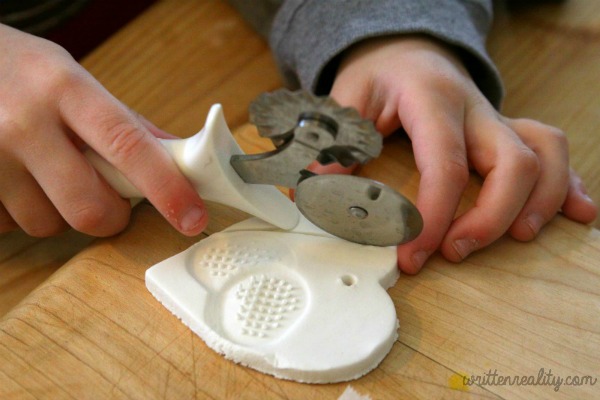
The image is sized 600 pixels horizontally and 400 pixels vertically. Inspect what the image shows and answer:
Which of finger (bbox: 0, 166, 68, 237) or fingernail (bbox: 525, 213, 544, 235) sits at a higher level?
finger (bbox: 0, 166, 68, 237)

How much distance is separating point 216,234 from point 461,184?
26 cm

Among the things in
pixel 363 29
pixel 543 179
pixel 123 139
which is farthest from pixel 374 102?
pixel 123 139

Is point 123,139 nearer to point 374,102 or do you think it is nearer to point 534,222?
point 374,102

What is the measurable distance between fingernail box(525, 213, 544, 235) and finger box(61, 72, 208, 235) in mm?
344

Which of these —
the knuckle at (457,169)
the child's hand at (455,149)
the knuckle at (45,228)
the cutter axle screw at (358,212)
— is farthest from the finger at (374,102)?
the knuckle at (45,228)

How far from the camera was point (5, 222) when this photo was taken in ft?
2.42

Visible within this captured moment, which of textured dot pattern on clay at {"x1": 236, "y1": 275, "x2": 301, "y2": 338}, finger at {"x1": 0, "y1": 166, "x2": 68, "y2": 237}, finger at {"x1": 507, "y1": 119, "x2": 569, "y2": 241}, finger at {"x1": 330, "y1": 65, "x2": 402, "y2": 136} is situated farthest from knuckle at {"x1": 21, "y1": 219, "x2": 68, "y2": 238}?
finger at {"x1": 507, "y1": 119, "x2": 569, "y2": 241}

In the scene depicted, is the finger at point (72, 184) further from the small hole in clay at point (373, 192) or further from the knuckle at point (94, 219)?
the small hole in clay at point (373, 192)

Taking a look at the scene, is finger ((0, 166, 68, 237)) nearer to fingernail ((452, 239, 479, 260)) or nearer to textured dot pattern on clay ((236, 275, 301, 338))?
textured dot pattern on clay ((236, 275, 301, 338))

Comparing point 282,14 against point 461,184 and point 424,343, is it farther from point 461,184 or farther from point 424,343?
point 424,343

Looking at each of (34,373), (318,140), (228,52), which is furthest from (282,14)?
(34,373)

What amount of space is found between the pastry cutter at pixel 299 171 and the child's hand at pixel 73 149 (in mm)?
21

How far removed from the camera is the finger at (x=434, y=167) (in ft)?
2.11

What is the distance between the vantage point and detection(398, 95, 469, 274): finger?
64cm
